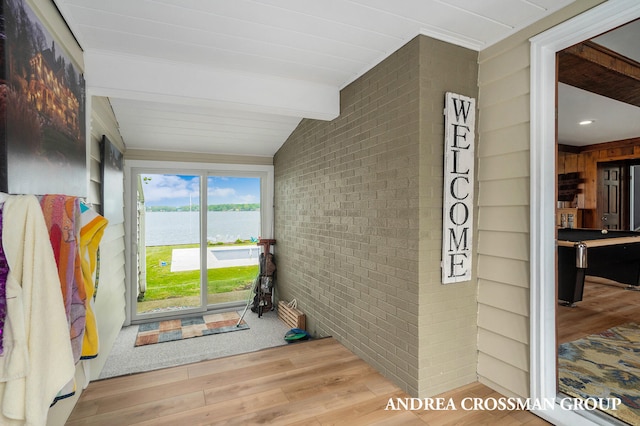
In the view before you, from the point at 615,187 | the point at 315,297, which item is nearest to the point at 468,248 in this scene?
the point at 315,297

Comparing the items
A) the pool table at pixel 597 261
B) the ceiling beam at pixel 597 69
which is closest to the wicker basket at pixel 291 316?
the pool table at pixel 597 261

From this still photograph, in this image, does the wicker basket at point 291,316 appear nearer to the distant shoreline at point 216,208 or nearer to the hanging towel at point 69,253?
the distant shoreline at point 216,208

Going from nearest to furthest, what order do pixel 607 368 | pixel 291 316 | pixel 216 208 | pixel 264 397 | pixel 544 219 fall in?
pixel 544 219 < pixel 264 397 < pixel 607 368 < pixel 291 316 < pixel 216 208

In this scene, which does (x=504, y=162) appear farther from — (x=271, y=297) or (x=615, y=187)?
(x=615, y=187)

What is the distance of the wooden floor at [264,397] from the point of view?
1.89 meters

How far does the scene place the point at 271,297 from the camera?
4875 mm

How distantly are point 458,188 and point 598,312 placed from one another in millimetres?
3037

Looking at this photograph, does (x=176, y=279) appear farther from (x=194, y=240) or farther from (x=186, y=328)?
(x=186, y=328)

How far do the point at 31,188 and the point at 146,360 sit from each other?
2.69m

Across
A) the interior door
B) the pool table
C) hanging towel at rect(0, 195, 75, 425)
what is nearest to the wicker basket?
hanging towel at rect(0, 195, 75, 425)

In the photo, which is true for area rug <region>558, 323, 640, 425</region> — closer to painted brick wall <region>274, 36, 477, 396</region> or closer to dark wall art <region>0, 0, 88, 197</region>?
painted brick wall <region>274, 36, 477, 396</region>

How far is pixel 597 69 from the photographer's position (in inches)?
86.4

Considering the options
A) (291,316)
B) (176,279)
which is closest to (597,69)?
(291,316)

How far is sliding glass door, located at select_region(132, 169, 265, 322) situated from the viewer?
4574 mm
